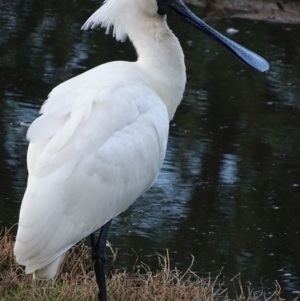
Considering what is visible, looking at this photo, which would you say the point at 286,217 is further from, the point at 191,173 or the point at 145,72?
the point at 145,72

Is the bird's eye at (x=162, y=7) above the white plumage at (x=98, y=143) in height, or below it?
above

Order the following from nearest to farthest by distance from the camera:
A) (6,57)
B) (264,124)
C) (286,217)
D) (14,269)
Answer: (14,269) → (286,217) → (264,124) → (6,57)

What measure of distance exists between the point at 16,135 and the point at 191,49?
Answer: 3.40 m

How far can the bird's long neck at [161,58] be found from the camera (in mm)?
5371

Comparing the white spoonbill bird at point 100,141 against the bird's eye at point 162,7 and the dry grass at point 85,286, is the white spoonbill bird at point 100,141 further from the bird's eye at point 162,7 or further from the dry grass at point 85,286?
the dry grass at point 85,286

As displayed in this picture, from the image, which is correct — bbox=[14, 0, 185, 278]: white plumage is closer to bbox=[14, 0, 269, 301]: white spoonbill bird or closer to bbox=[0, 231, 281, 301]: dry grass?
bbox=[14, 0, 269, 301]: white spoonbill bird

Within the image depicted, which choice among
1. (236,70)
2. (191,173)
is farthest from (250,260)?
(236,70)

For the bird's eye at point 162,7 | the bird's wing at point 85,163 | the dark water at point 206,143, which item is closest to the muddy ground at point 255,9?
the dark water at point 206,143

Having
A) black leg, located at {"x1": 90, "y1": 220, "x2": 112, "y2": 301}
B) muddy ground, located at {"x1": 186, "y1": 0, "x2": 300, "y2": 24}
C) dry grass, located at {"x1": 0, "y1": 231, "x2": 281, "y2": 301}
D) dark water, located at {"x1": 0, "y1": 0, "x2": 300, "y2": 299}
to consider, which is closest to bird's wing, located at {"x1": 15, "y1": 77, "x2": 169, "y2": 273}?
black leg, located at {"x1": 90, "y1": 220, "x2": 112, "y2": 301}

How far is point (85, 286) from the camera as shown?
210 inches

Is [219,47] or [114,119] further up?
[114,119]

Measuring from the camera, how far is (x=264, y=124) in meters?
9.10

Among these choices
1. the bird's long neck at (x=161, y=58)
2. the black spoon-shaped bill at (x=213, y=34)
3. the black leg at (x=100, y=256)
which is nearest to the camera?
the black leg at (x=100, y=256)

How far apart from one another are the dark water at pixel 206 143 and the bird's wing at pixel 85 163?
1.52 metres
